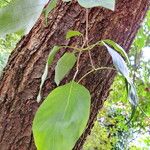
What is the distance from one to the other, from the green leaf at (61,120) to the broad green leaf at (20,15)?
9cm

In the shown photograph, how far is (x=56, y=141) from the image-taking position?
36cm

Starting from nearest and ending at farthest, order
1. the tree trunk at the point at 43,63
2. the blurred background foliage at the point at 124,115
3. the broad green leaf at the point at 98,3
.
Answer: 1. the broad green leaf at the point at 98,3
2. the tree trunk at the point at 43,63
3. the blurred background foliage at the point at 124,115

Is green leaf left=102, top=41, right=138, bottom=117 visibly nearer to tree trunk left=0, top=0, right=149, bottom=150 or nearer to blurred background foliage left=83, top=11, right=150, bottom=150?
tree trunk left=0, top=0, right=149, bottom=150

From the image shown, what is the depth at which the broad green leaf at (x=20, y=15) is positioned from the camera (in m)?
0.33

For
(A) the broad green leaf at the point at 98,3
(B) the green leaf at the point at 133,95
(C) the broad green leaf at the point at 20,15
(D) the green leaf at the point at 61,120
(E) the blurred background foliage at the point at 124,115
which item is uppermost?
(A) the broad green leaf at the point at 98,3

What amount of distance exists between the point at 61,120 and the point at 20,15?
4.7 inches

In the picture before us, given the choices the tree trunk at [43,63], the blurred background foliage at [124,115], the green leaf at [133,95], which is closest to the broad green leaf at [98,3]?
the green leaf at [133,95]

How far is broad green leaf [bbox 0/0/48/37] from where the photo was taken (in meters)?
0.33

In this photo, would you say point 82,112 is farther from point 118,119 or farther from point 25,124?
point 118,119

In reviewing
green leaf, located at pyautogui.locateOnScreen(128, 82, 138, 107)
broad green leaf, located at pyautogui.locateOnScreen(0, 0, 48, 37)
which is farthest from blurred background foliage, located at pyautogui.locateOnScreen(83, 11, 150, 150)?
broad green leaf, located at pyautogui.locateOnScreen(0, 0, 48, 37)

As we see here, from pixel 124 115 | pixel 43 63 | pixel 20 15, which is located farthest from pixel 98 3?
pixel 124 115

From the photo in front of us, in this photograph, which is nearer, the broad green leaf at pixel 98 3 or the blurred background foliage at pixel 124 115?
the broad green leaf at pixel 98 3

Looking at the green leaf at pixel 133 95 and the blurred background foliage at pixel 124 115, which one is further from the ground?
the green leaf at pixel 133 95

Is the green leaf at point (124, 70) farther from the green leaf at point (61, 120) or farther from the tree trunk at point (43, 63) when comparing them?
the tree trunk at point (43, 63)
